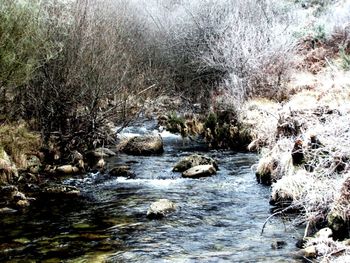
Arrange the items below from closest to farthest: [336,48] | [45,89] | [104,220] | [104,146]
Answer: [104,220] → [45,89] → [104,146] → [336,48]

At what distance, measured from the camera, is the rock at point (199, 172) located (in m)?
12.4

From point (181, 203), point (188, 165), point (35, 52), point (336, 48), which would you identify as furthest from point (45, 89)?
point (336, 48)

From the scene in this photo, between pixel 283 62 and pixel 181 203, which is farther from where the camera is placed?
pixel 283 62

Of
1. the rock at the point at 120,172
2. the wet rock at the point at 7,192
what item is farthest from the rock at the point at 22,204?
the rock at the point at 120,172

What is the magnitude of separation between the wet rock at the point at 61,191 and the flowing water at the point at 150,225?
0.90 feet

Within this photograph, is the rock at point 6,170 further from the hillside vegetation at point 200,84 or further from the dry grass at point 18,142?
the dry grass at point 18,142

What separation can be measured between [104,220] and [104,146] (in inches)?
311

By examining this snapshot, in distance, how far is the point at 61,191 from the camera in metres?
10.8

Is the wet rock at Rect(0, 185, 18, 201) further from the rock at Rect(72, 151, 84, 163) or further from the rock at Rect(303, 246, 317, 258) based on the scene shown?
the rock at Rect(303, 246, 317, 258)

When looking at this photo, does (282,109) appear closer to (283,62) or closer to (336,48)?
(283,62)

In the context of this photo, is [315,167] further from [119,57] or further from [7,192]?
[119,57]

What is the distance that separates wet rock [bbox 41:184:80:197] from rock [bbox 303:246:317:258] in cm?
576

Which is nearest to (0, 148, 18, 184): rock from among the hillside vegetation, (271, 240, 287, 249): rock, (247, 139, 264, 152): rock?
the hillside vegetation

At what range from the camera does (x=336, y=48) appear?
2280 cm
